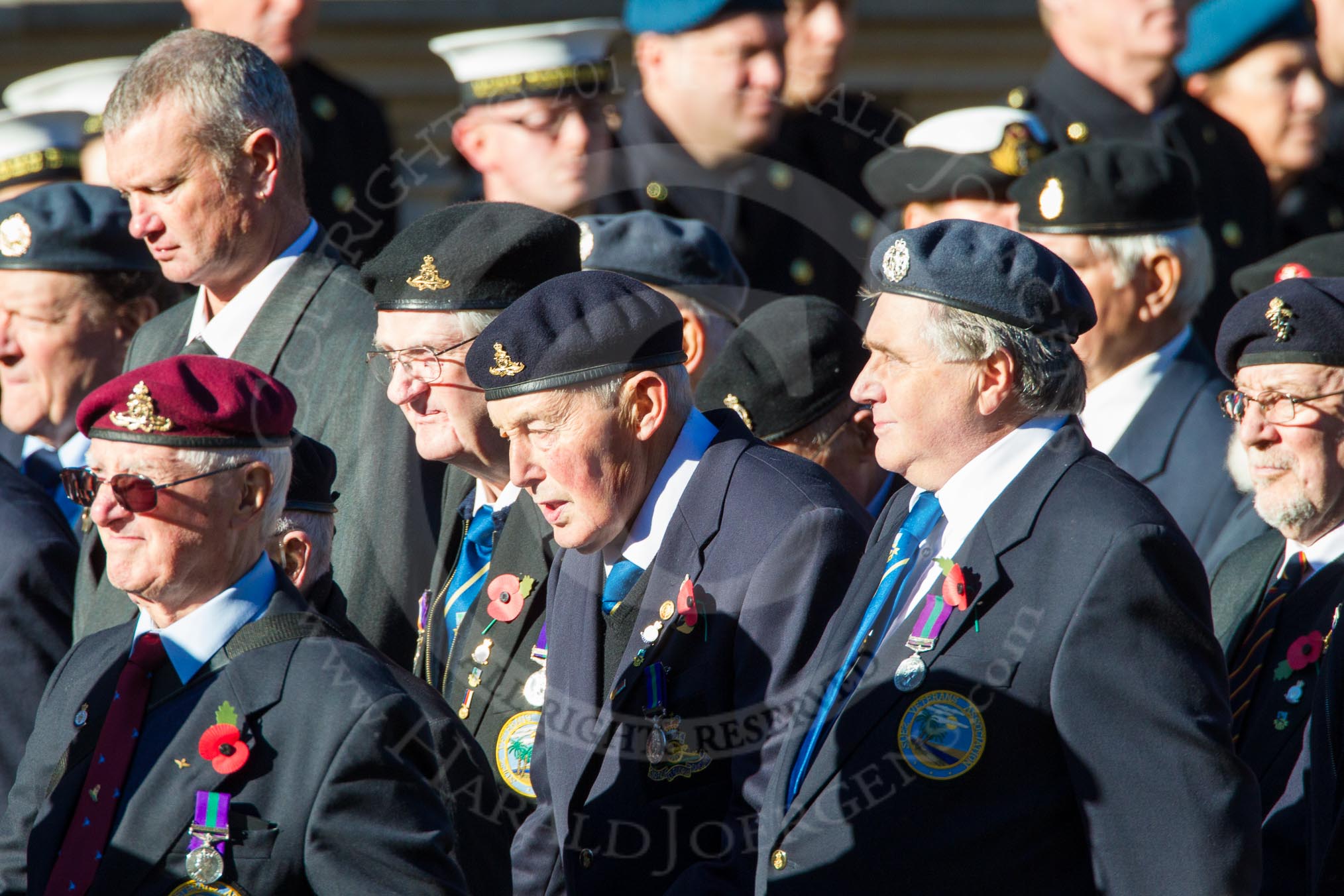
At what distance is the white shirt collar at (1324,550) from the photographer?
4.07m

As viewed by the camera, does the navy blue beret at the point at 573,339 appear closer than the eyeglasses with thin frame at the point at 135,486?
No

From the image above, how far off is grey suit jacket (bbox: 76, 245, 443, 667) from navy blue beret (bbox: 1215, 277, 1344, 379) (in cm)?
202

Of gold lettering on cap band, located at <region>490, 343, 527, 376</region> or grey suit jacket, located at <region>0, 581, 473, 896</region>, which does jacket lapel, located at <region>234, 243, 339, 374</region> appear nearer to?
gold lettering on cap band, located at <region>490, 343, 527, 376</region>

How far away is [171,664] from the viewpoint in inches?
127

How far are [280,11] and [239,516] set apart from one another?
3.37 meters

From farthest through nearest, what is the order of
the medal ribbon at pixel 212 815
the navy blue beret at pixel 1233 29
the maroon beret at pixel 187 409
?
the navy blue beret at pixel 1233 29 < the maroon beret at pixel 187 409 < the medal ribbon at pixel 212 815

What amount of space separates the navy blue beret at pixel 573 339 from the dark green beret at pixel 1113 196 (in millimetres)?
1883

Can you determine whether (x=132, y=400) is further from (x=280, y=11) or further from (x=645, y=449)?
(x=280, y=11)

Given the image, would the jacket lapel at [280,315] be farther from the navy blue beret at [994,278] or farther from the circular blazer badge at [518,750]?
the navy blue beret at [994,278]

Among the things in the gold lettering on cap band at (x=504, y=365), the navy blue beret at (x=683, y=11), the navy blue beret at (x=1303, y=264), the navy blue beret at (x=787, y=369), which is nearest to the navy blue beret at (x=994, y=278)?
the gold lettering on cap band at (x=504, y=365)

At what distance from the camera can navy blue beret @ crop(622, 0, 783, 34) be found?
6066mm

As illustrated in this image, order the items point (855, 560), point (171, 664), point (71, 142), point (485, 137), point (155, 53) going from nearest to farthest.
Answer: point (171, 664)
point (855, 560)
point (155, 53)
point (485, 137)
point (71, 142)

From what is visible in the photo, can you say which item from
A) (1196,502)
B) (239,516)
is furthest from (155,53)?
(1196,502)

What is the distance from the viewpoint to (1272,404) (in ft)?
13.5
